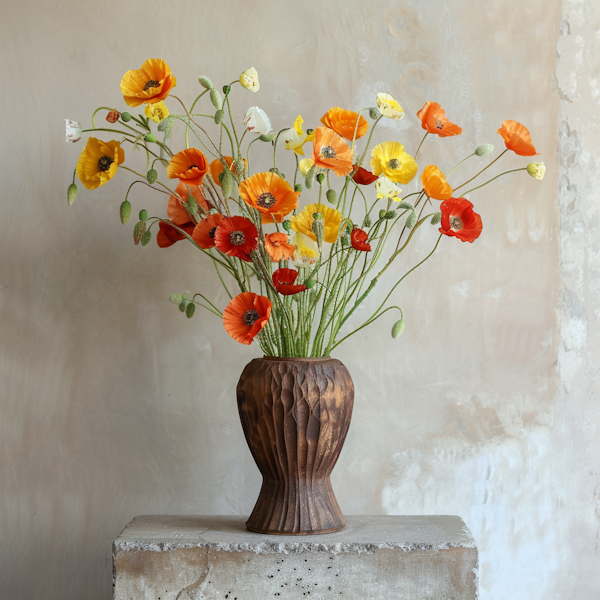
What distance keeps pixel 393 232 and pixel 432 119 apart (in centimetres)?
33

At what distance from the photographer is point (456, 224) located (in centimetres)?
88

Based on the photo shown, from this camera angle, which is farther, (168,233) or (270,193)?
(168,233)

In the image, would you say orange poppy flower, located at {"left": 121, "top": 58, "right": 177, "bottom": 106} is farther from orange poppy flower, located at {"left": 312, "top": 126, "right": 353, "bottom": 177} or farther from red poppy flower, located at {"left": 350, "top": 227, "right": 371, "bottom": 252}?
red poppy flower, located at {"left": 350, "top": 227, "right": 371, "bottom": 252}

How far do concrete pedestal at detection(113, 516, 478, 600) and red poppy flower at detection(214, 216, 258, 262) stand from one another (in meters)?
0.42

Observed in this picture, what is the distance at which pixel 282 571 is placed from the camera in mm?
863

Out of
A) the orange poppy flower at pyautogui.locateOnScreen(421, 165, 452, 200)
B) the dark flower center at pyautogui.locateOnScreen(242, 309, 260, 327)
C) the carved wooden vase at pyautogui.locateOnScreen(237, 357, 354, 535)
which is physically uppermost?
the orange poppy flower at pyautogui.locateOnScreen(421, 165, 452, 200)

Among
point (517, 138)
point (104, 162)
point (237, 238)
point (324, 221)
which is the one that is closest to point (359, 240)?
point (324, 221)

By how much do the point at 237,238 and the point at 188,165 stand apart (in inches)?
4.7

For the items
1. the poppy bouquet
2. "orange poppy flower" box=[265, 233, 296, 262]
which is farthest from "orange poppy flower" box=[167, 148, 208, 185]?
"orange poppy flower" box=[265, 233, 296, 262]

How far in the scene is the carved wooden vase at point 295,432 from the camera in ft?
2.89

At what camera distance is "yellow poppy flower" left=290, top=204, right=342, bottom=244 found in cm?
86

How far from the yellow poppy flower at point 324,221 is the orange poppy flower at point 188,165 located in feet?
0.47

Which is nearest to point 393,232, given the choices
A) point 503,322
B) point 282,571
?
point 503,322

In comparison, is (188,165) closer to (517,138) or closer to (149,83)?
(149,83)
